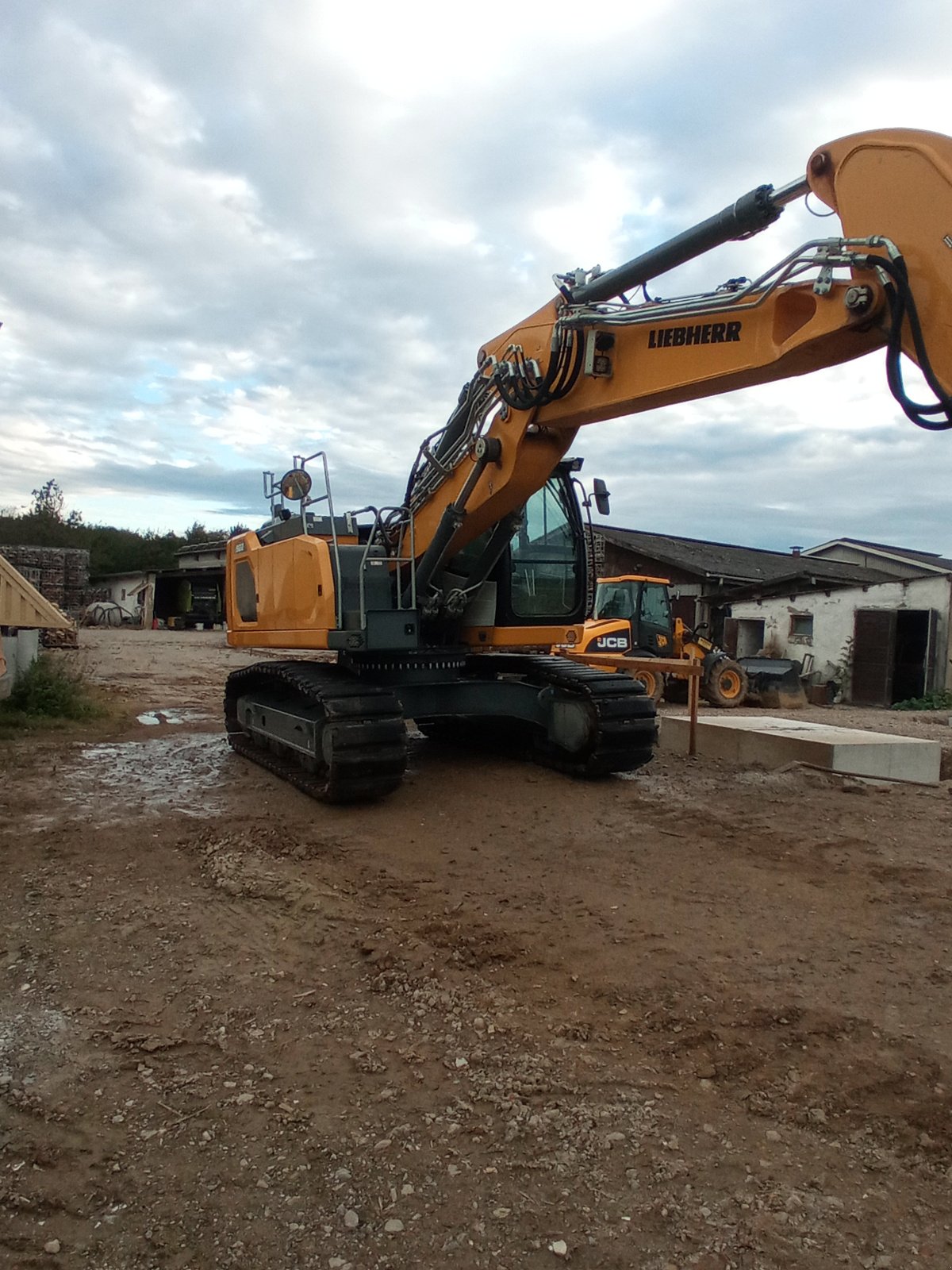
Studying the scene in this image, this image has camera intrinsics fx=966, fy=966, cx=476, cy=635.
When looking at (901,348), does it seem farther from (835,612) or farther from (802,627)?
(802,627)

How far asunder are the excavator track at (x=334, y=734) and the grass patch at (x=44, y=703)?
12.6ft

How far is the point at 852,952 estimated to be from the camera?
14.4 feet

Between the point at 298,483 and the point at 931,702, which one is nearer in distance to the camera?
the point at 298,483

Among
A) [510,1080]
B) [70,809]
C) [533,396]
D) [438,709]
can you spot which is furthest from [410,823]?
[510,1080]

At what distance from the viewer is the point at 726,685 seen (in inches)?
658

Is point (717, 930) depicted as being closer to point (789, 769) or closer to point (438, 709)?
point (438, 709)

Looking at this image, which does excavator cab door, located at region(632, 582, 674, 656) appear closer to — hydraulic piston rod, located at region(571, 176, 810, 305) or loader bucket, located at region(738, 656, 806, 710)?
loader bucket, located at region(738, 656, 806, 710)

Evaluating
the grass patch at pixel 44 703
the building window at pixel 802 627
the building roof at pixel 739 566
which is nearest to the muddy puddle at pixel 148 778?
the grass patch at pixel 44 703

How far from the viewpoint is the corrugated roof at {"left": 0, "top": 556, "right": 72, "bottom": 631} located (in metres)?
10.9

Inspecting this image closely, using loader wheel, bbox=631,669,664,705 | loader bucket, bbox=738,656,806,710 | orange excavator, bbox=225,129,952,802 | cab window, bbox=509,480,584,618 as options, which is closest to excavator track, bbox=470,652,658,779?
orange excavator, bbox=225,129,952,802

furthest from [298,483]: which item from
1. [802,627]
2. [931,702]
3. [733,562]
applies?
[733,562]

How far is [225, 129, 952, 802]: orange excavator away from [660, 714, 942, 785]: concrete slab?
1826 mm

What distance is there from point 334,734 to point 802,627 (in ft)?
58.3

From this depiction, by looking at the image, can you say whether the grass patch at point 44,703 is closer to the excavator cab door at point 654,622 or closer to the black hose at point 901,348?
the excavator cab door at point 654,622
